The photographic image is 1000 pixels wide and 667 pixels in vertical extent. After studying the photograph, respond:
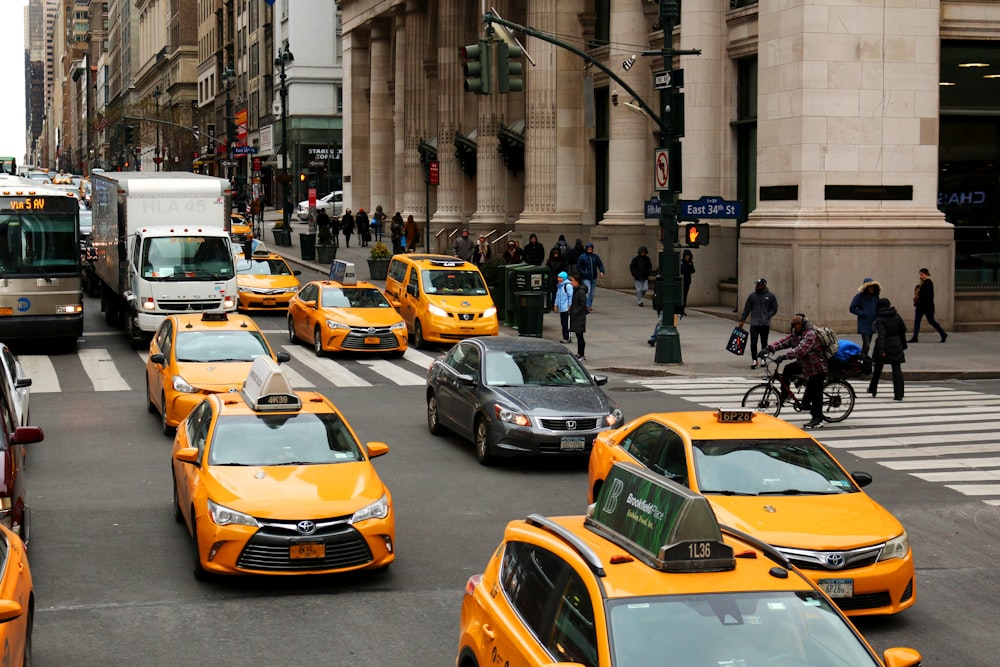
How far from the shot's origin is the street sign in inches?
1075

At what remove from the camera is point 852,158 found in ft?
108

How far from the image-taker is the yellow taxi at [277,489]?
10984 mm

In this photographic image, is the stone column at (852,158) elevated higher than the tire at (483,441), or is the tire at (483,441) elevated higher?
the stone column at (852,158)

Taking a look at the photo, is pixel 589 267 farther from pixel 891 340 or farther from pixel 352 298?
pixel 891 340

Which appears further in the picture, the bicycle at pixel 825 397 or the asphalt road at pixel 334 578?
the bicycle at pixel 825 397

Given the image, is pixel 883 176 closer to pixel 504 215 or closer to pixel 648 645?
pixel 504 215

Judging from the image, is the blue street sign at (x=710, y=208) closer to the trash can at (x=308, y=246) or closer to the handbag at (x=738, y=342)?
the handbag at (x=738, y=342)

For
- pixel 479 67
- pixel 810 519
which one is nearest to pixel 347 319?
pixel 479 67

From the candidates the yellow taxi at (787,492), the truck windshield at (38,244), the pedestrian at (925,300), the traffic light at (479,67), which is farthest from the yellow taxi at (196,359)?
the pedestrian at (925,300)

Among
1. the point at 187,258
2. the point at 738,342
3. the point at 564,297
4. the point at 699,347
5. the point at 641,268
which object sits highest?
the point at 187,258

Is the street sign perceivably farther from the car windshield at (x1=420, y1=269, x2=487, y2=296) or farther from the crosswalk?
the car windshield at (x1=420, y1=269, x2=487, y2=296)

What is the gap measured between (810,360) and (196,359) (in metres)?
8.78

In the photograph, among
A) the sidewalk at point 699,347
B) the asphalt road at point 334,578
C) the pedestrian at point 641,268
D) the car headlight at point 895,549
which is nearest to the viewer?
the asphalt road at point 334,578

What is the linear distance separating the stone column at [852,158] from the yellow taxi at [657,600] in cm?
2635
